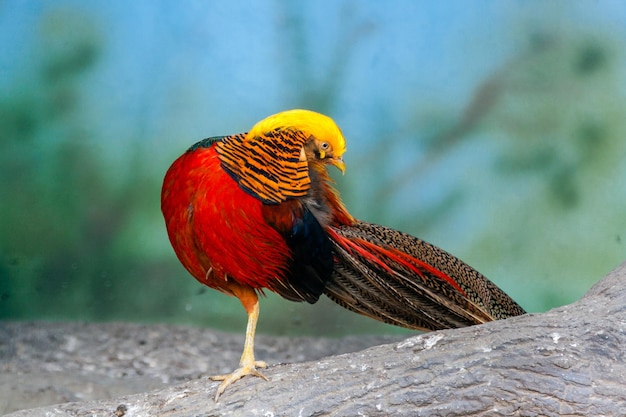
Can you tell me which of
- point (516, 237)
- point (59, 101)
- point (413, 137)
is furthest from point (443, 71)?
point (59, 101)

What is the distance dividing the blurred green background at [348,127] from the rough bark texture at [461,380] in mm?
2272

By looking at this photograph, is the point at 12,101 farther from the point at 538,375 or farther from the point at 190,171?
the point at 538,375

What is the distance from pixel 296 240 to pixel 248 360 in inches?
21.9

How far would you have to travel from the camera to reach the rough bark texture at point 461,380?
8.01ft

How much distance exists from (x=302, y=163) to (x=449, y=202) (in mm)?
2156

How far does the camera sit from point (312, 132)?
3129mm

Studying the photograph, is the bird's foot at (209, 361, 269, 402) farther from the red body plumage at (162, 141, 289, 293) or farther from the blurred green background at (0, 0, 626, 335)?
the blurred green background at (0, 0, 626, 335)

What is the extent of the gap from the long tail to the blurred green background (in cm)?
178

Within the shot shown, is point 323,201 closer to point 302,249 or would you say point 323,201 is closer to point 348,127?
point 302,249

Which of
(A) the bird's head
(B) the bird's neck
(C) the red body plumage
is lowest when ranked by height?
(C) the red body plumage

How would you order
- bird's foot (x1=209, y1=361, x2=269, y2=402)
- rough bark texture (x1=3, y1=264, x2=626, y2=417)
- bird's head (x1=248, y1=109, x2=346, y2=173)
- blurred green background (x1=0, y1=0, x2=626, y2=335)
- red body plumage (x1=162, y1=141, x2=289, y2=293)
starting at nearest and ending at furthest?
rough bark texture (x1=3, y1=264, x2=626, y2=417)
bird's foot (x1=209, y1=361, x2=269, y2=402)
red body plumage (x1=162, y1=141, x2=289, y2=293)
bird's head (x1=248, y1=109, x2=346, y2=173)
blurred green background (x1=0, y1=0, x2=626, y2=335)

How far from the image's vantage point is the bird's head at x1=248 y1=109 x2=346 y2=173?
312 centimetres

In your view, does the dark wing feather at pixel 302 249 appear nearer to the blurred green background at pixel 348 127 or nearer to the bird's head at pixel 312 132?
the bird's head at pixel 312 132

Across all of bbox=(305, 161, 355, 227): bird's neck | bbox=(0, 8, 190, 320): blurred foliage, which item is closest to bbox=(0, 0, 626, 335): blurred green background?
bbox=(0, 8, 190, 320): blurred foliage
